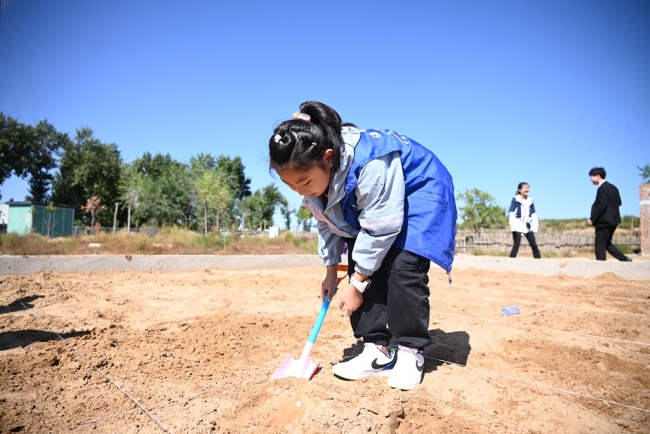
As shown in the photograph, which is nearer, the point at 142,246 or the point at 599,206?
the point at 599,206

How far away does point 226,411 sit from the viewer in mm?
1417

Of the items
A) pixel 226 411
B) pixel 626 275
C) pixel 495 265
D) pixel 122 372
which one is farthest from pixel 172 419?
pixel 495 265

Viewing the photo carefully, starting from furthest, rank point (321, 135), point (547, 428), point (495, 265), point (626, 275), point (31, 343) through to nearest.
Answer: point (495, 265) < point (626, 275) < point (31, 343) < point (321, 135) < point (547, 428)

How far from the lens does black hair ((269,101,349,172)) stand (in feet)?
5.33

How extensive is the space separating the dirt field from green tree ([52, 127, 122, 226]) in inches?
1254

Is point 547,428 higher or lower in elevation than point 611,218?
lower

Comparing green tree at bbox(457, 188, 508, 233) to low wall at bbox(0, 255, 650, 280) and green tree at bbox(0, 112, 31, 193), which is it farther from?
green tree at bbox(0, 112, 31, 193)

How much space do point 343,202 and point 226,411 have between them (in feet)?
3.10

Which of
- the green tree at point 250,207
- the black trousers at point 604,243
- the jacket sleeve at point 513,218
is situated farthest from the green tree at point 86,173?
the black trousers at point 604,243

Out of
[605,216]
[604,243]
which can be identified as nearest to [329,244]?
[605,216]

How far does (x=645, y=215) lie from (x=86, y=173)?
33.7 m

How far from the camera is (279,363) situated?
197 centimetres

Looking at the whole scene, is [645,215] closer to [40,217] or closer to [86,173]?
[40,217]

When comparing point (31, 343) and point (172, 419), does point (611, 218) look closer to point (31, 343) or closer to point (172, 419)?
point (172, 419)
